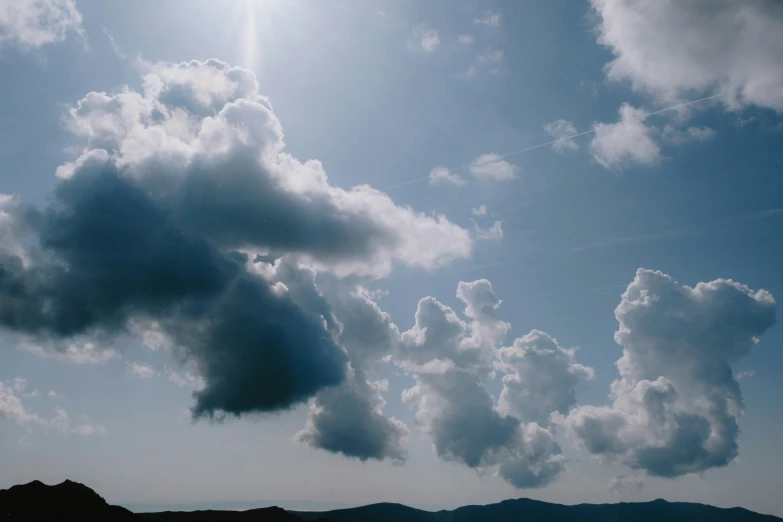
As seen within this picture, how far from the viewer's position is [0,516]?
198375mm
